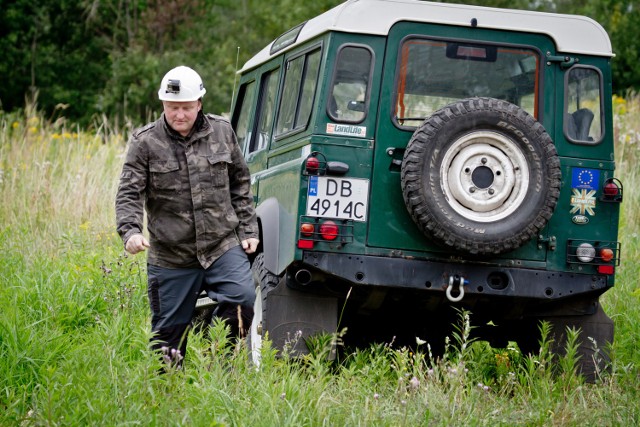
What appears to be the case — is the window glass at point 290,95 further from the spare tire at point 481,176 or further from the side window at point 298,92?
the spare tire at point 481,176

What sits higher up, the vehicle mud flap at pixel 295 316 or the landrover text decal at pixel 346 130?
the landrover text decal at pixel 346 130

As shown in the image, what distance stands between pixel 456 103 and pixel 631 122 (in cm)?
1098

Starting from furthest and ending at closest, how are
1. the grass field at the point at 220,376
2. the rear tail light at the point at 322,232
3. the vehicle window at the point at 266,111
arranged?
the vehicle window at the point at 266,111 → the rear tail light at the point at 322,232 → the grass field at the point at 220,376

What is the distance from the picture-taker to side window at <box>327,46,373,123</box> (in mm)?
6453

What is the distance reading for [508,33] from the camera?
21.7 ft

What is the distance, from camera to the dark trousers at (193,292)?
5.98 m

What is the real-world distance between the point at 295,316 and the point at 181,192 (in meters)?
→ 1.15

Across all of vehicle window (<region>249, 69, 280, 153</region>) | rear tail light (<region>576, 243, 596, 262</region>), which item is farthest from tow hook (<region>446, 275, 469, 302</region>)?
vehicle window (<region>249, 69, 280, 153</region>)

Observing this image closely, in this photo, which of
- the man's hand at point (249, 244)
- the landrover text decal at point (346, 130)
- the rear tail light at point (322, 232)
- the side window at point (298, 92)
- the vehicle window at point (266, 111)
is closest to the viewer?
the man's hand at point (249, 244)

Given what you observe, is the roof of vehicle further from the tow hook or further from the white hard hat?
the tow hook

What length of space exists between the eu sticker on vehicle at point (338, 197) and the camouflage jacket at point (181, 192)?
511mm

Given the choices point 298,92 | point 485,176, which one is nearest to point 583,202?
point 485,176

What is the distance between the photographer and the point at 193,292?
6.10m

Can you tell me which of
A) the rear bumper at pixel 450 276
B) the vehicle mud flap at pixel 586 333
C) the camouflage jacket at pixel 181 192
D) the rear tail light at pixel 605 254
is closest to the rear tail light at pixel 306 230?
the rear bumper at pixel 450 276
